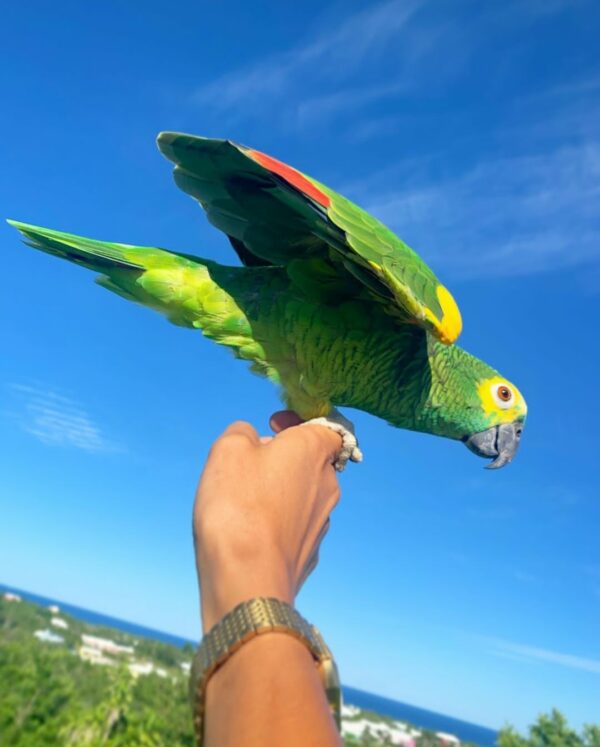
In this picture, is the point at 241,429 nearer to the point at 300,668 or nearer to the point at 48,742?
the point at 300,668

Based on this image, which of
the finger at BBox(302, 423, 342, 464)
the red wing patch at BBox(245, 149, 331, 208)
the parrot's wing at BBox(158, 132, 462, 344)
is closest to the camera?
the finger at BBox(302, 423, 342, 464)

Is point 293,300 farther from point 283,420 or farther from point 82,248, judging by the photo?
point 82,248

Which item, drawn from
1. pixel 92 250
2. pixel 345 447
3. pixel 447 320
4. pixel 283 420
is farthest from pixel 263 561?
pixel 92 250

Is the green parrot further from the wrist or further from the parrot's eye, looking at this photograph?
the wrist

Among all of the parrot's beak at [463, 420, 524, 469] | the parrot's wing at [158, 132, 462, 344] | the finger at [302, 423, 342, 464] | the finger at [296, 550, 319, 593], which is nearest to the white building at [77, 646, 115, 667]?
the parrot's beak at [463, 420, 524, 469]

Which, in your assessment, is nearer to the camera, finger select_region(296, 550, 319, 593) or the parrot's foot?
finger select_region(296, 550, 319, 593)

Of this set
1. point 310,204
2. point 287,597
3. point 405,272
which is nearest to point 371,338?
point 405,272
